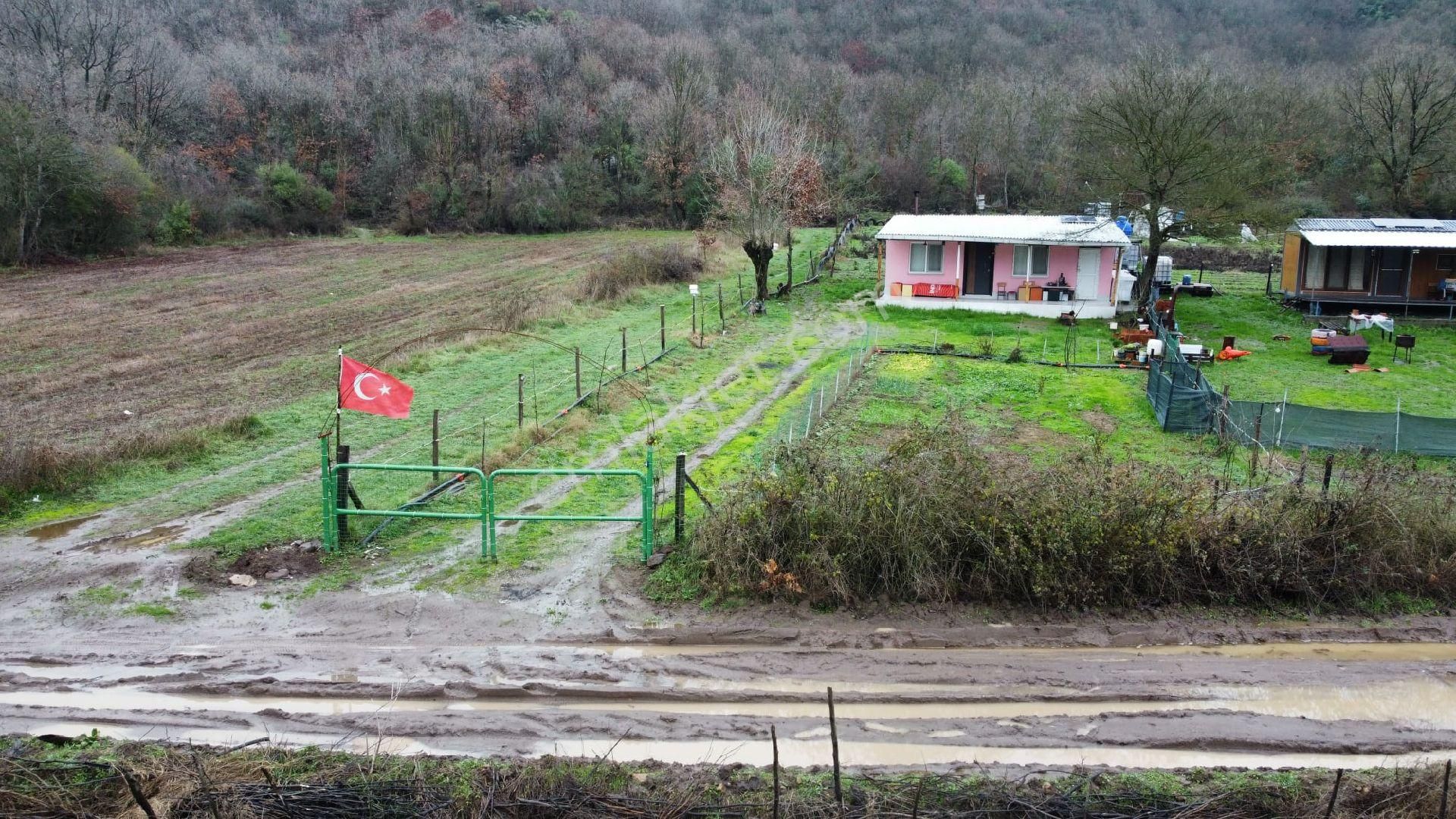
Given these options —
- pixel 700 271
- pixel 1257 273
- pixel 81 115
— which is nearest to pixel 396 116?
pixel 81 115

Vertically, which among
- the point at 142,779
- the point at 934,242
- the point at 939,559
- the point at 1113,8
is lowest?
the point at 142,779

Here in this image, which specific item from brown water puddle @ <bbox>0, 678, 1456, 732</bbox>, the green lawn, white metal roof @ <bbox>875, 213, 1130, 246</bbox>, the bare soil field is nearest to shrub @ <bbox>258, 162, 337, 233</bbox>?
the bare soil field

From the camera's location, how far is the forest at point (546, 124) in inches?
1665

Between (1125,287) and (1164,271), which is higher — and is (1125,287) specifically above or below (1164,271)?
below

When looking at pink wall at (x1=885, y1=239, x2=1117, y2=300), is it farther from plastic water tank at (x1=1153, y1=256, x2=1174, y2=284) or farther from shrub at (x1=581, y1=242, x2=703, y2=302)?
shrub at (x1=581, y1=242, x2=703, y2=302)

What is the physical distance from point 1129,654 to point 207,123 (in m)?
66.9

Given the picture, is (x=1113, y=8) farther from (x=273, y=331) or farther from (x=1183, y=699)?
(x=1183, y=699)

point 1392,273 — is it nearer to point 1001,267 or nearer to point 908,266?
point 1001,267

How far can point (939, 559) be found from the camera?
39.3 ft

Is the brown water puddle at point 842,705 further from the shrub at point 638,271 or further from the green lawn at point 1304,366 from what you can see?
the shrub at point 638,271

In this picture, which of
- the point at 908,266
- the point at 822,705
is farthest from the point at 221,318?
the point at 822,705

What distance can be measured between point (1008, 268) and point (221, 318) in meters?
23.5

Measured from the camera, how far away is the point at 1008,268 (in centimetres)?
3281

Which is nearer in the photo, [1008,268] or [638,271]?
[1008,268]
